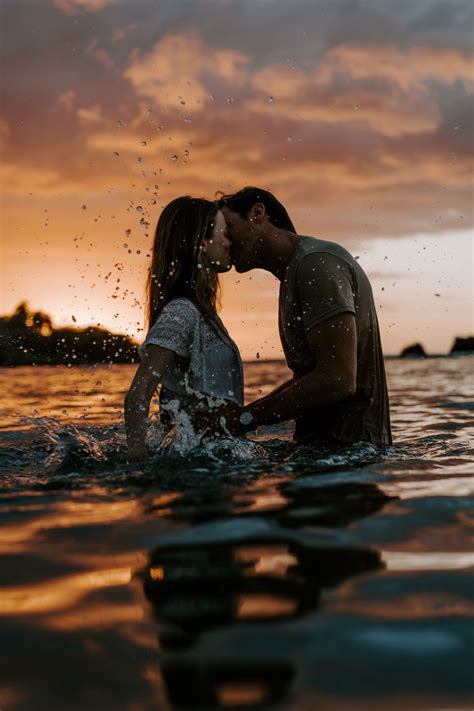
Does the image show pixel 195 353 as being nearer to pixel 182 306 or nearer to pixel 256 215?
pixel 182 306

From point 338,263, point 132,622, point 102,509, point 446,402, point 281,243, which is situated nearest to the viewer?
point 132,622

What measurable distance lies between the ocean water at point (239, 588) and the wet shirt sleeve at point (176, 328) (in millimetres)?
730

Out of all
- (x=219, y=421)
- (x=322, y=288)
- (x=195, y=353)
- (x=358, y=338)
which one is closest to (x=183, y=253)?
(x=195, y=353)

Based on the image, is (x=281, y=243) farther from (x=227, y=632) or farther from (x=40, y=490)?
(x=227, y=632)

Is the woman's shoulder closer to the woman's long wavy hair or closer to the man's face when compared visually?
the woman's long wavy hair

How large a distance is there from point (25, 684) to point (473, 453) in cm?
419

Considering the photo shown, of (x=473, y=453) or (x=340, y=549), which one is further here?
(x=473, y=453)

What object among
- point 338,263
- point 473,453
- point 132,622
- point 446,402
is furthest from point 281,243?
point 446,402

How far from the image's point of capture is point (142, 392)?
4.47 metres

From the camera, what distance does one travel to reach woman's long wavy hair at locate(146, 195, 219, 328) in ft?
15.8

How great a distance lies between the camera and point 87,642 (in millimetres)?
2016

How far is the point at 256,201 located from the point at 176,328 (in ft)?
3.68

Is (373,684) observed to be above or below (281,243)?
below

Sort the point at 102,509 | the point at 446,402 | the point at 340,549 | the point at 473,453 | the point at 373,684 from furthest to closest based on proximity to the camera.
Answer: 1. the point at 446,402
2. the point at 473,453
3. the point at 102,509
4. the point at 340,549
5. the point at 373,684
